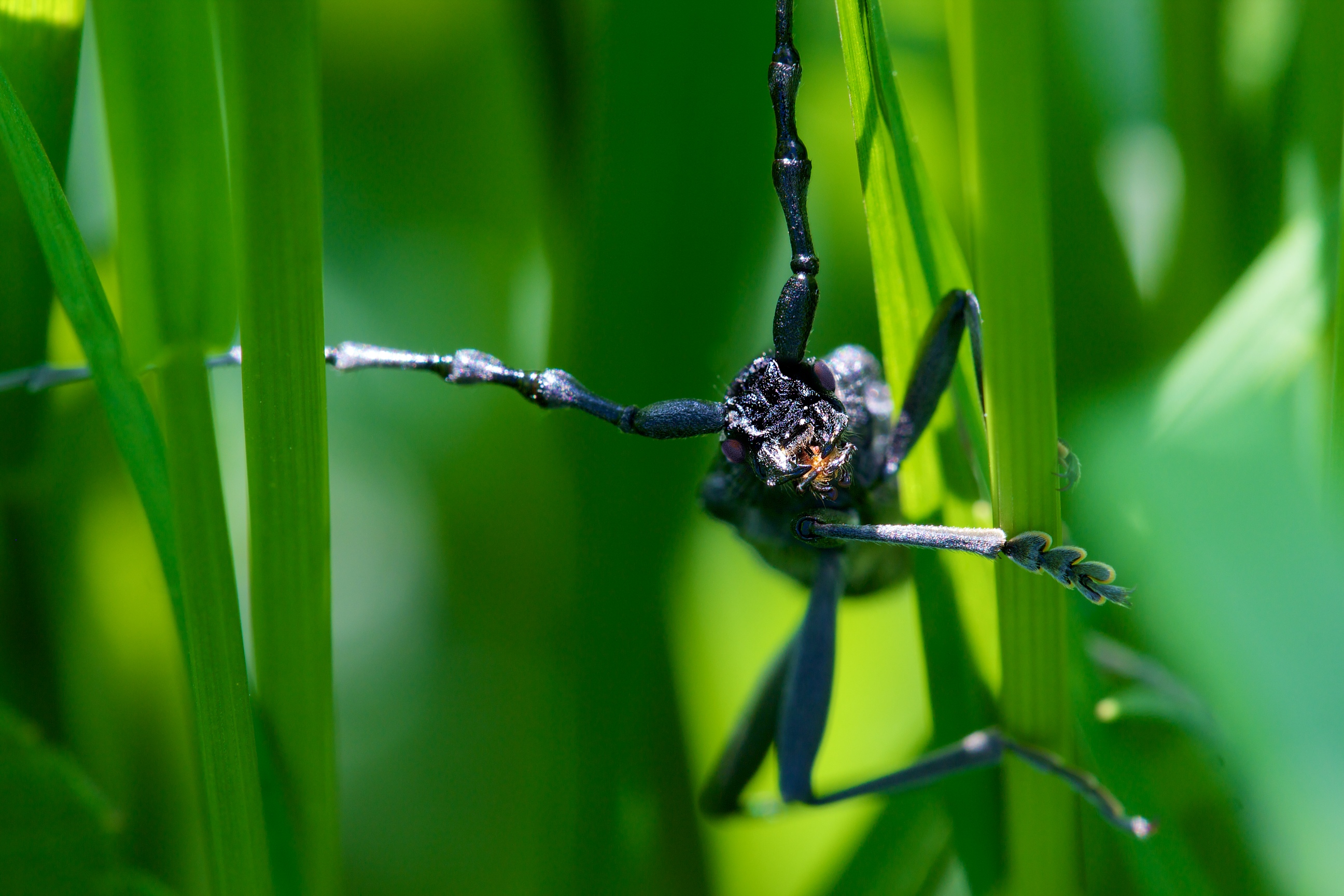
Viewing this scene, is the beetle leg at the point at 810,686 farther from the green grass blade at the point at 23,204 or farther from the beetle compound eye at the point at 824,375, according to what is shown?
the green grass blade at the point at 23,204

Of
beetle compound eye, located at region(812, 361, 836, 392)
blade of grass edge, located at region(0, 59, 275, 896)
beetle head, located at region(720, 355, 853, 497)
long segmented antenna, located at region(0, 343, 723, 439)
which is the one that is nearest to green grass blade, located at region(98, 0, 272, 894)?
blade of grass edge, located at region(0, 59, 275, 896)

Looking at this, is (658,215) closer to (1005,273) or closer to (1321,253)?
(1005,273)

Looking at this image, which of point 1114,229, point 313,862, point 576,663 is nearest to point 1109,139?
point 1114,229

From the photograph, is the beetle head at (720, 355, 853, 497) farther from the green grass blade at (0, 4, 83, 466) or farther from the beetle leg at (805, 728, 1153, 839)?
the green grass blade at (0, 4, 83, 466)

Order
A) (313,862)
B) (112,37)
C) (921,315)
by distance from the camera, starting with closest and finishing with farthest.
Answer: (112,37)
(313,862)
(921,315)

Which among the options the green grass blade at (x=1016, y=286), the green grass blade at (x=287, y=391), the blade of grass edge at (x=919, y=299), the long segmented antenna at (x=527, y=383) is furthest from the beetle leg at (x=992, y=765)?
the green grass blade at (x=287, y=391)

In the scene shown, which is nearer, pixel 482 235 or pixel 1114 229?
pixel 1114 229
